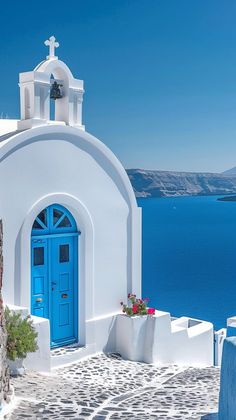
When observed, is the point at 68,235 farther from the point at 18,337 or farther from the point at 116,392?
the point at 116,392

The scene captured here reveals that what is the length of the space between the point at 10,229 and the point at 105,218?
233cm

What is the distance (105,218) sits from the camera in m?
11.4

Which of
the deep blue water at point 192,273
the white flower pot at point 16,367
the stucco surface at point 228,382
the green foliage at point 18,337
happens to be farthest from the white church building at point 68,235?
the deep blue water at point 192,273

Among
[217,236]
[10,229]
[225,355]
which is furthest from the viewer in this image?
[217,236]

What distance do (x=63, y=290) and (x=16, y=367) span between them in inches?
85.0

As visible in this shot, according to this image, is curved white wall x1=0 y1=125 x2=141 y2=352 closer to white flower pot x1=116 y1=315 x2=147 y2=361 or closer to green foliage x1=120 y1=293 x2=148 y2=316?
green foliage x1=120 y1=293 x2=148 y2=316

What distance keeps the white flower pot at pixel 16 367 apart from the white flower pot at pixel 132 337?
8.90 feet

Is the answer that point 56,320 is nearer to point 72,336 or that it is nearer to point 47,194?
point 72,336

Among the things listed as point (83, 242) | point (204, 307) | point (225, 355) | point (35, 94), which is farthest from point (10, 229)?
point (204, 307)

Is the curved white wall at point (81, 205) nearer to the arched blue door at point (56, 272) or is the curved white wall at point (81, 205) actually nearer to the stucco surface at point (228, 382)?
the arched blue door at point (56, 272)

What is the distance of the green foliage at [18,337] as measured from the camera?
28.1ft

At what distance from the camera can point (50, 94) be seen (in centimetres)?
1108

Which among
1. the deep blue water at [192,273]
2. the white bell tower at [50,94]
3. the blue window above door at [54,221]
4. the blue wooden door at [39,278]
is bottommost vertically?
the deep blue water at [192,273]

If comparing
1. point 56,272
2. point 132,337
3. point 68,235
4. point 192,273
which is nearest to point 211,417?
point 132,337
